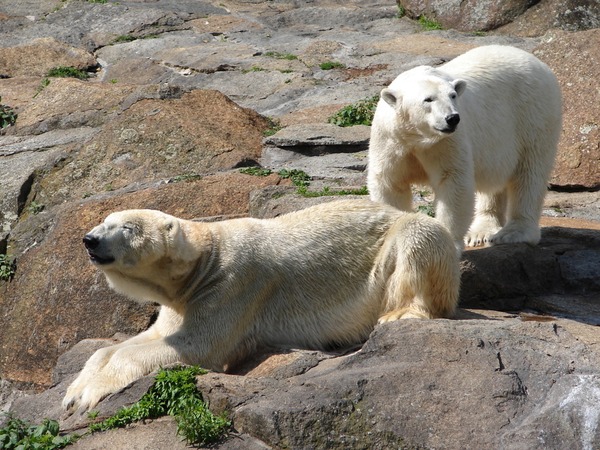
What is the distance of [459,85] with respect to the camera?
701 centimetres

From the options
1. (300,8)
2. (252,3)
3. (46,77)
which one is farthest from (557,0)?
(46,77)

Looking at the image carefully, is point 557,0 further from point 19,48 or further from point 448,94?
point 448,94

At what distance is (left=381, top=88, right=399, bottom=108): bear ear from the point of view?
6.97 metres

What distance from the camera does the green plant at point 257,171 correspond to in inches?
371

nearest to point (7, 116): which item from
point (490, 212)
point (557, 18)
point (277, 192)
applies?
point (277, 192)

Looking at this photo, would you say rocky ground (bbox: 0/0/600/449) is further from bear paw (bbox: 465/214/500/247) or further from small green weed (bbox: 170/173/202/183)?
bear paw (bbox: 465/214/500/247)

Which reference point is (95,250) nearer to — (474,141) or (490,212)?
(474,141)

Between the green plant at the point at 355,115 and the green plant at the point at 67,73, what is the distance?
568 centimetres

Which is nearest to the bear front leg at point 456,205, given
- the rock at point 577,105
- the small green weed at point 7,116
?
the rock at point 577,105

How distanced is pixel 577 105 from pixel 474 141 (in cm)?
409

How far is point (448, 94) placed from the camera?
678 centimetres

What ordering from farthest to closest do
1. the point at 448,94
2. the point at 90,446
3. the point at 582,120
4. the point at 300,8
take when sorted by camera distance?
the point at 300,8
the point at 582,120
the point at 448,94
the point at 90,446

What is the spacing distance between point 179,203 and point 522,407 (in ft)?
15.4

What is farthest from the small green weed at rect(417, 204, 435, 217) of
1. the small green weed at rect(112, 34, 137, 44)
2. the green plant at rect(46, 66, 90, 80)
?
the small green weed at rect(112, 34, 137, 44)
